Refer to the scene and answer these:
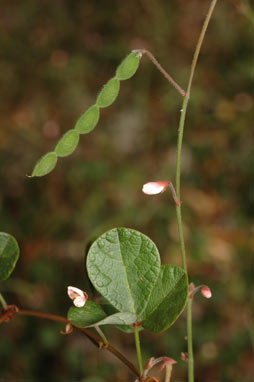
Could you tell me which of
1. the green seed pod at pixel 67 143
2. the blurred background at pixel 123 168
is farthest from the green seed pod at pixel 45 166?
the blurred background at pixel 123 168

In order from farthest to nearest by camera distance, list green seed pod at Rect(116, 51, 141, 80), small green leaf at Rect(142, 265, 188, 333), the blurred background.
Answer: the blurred background < green seed pod at Rect(116, 51, 141, 80) < small green leaf at Rect(142, 265, 188, 333)

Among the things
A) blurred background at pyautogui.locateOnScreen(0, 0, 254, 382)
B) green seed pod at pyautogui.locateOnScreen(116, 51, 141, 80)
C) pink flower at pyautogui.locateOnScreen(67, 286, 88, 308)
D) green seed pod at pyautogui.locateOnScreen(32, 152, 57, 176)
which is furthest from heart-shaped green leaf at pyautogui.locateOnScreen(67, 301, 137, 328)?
blurred background at pyautogui.locateOnScreen(0, 0, 254, 382)

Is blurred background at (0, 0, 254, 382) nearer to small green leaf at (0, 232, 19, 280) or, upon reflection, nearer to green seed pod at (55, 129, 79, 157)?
green seed pod at (55, 129, 79, 157)

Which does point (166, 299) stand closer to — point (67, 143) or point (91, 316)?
point (91, 316)

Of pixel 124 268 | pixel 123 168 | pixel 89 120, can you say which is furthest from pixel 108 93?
pixel 123 168

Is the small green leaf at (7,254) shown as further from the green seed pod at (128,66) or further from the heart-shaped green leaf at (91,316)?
the green seed pod at (128,66)

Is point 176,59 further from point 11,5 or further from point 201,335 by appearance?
point 201,335
